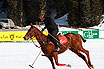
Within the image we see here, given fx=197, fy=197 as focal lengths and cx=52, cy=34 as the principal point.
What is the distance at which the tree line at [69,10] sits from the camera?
123ft

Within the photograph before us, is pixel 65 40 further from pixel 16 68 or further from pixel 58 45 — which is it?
pixel 16 68

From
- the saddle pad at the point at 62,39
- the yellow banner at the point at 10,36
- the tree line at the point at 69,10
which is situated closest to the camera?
the saddle pad at the point at 62,39

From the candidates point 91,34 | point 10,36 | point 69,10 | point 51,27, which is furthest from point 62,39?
point 69,10

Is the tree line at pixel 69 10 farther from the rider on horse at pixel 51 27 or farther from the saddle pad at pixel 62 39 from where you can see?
the rider on horse at pixel 51 27

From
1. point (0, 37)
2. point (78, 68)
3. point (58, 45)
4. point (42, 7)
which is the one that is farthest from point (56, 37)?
point (42, 7)

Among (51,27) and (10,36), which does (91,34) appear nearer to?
(10,36)

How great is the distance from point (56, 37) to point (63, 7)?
43.3 metres

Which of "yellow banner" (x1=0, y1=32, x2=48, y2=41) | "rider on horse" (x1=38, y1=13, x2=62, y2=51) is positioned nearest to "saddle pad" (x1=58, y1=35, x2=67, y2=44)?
→ "rider on horse" (x1=38, y1=13, x2=62, y2=51)

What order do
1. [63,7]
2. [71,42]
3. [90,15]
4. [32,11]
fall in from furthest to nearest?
[63,7] → [32,11] → [90,15] → [71,42]

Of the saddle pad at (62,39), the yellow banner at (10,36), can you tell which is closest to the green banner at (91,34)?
the yellow banner at (10,36)

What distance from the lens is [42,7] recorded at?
43156 mm

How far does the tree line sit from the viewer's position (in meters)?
37.3

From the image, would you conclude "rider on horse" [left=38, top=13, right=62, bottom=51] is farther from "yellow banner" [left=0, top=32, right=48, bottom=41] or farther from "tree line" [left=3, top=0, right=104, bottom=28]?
"tree line" [left=3, top=0, right=104, bottom=28]

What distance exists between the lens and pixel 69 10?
132ft
